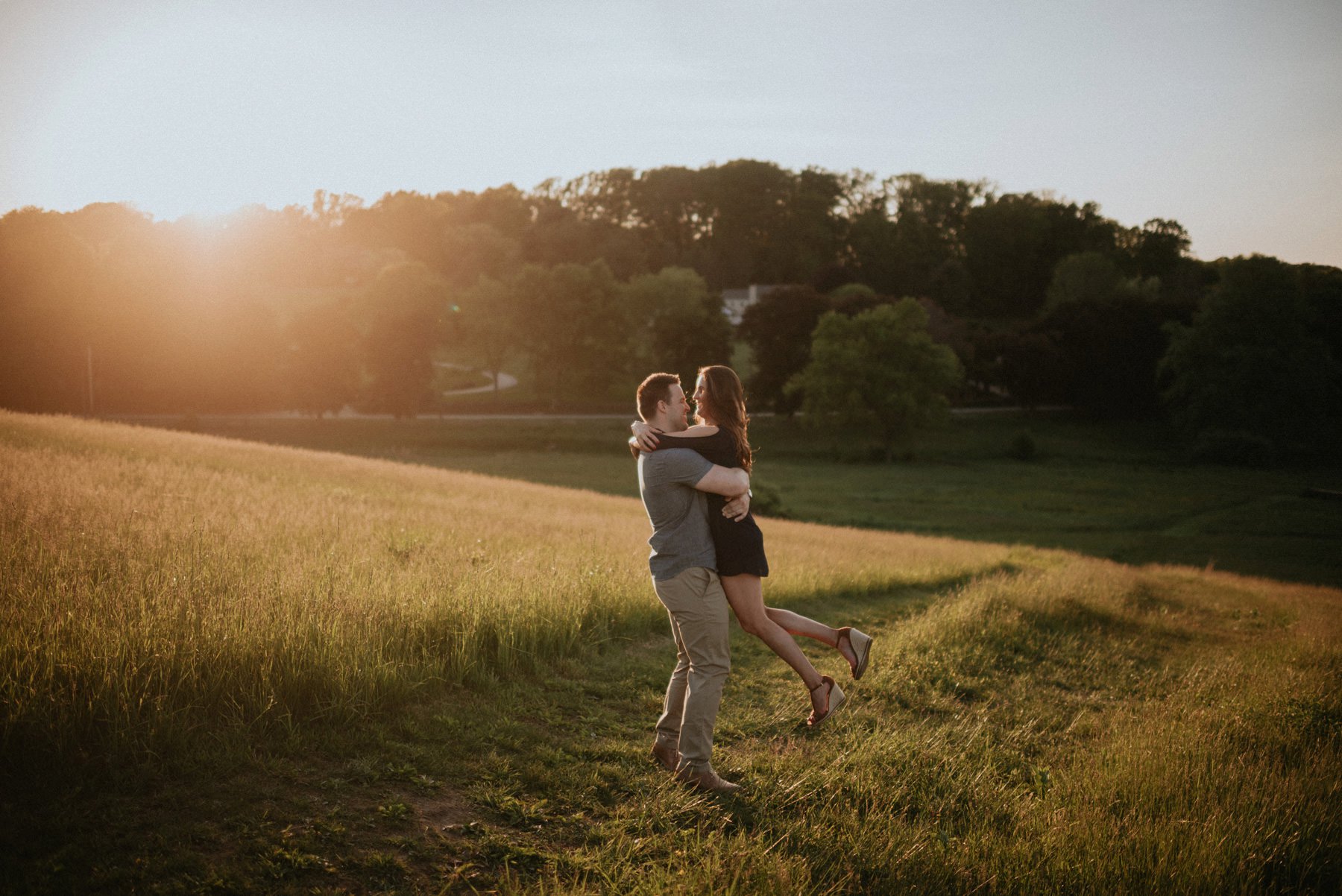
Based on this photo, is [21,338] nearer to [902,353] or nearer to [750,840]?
[750,840]

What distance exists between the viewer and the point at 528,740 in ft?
18.9

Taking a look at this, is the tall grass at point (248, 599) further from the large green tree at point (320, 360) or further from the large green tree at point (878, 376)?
the large green tree at point (878, 376)

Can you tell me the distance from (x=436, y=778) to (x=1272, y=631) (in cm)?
1390

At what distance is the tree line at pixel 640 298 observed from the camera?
128 ft

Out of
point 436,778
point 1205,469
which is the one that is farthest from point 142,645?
point 1205,469

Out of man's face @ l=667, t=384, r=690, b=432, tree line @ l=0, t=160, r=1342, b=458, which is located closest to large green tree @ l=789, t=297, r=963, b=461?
tree line @ l=0, t=160, r=1342, b=458

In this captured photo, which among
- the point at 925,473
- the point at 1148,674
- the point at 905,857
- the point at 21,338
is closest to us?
the point at 905,857

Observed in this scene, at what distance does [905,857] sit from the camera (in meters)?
4.33

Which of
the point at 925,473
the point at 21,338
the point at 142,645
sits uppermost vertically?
Result: the point at 21,338

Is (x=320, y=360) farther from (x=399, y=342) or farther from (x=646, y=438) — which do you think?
(x=646, y=438)

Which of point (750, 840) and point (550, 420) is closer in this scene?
point (750, 840)

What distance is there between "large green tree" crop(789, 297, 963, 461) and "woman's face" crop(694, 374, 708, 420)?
181 ft

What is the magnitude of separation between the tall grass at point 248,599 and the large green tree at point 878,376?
45686 millimetres

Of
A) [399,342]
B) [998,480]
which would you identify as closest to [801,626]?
[998,480]
